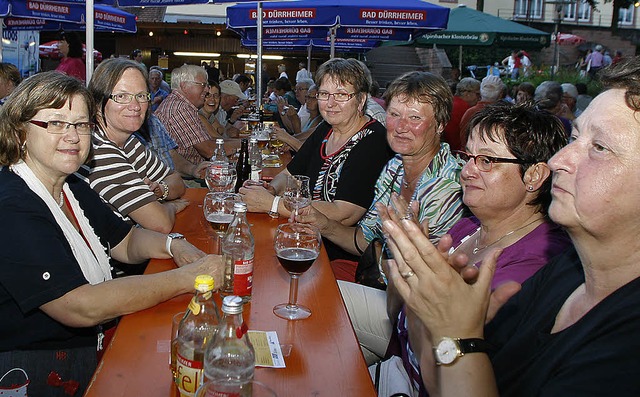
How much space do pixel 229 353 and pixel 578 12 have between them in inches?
1413

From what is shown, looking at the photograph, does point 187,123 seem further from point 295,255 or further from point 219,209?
point 295,255

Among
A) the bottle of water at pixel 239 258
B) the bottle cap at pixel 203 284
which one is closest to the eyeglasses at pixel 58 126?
the bottle of water at pixel 239 258

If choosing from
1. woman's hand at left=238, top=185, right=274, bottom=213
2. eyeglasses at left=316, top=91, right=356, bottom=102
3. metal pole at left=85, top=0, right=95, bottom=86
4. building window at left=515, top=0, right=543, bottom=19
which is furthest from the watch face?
building window at left=515, top=0, right=543, bottom=19

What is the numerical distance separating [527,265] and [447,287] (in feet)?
2.31

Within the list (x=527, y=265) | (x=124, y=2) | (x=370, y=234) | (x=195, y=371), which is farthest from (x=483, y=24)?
(x=195, y=371)

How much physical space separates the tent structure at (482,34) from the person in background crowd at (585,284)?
9.93 m

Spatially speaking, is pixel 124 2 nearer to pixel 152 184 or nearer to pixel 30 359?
pixel 152 184

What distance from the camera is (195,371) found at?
51.0 inches

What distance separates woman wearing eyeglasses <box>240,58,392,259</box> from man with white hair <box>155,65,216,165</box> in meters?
1.73

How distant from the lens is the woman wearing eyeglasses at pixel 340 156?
3.23 metres

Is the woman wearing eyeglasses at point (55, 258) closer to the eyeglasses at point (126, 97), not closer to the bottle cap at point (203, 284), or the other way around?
the bottle cap at point (203, 284)

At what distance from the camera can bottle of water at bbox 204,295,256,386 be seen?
123 centimetres

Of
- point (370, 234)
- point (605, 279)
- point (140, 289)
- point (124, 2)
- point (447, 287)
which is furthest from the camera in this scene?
point (124, 2)

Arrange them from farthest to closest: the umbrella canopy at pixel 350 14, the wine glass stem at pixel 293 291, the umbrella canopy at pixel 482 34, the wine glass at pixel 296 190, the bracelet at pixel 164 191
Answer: the umbrella canopy at pixel 482 34
the umbrella canopy at pixel 350 14
the bracelet at pixel 164 191
the wine glass at pixel 296 190
the wine glass stem at pixel 293 291
